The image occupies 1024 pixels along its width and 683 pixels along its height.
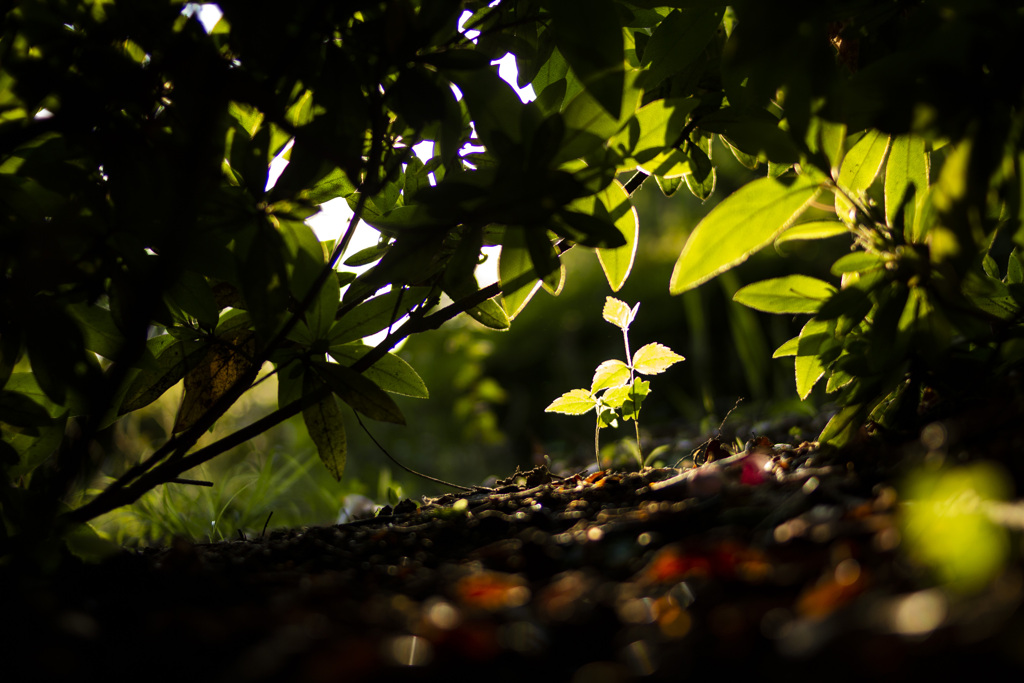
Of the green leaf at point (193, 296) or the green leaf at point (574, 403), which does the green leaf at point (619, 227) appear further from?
the green leaf at point (193, 296)

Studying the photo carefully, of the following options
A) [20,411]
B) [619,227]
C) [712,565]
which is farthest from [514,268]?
[20,411]

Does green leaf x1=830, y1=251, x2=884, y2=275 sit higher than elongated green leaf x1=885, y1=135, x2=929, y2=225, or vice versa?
elongated green leaf x1=885, y1=135, x2=929, y2=225

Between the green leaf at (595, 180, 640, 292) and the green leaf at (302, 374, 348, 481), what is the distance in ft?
1.77

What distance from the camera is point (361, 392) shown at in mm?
976

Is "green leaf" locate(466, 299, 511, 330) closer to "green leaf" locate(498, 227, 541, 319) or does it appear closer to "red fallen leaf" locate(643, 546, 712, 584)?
"green leaf" locate(498, 227, 541, 319)

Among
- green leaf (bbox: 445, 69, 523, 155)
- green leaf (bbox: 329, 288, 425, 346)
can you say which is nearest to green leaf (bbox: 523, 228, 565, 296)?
green leaf (bbox: 445, 69, 523, 155)

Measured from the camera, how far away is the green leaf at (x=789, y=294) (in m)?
0.98

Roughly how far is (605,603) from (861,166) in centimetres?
73

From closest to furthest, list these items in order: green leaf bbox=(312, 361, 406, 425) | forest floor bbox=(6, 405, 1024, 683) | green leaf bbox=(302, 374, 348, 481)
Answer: forest floor bbox=(6, 405, 1024, 683) → green leaf bbox=(312, 361, 406, 425) → green leaf bbox=(302, 374, 348, 481)

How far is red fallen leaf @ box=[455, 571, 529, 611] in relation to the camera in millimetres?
583

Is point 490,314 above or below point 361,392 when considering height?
above

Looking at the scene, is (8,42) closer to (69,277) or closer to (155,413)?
(69,277)

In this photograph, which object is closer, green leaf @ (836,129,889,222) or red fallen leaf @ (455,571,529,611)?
red fallen leaf @ (455,571,529,611)

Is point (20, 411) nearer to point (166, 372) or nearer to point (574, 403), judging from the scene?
point (166, 372)
